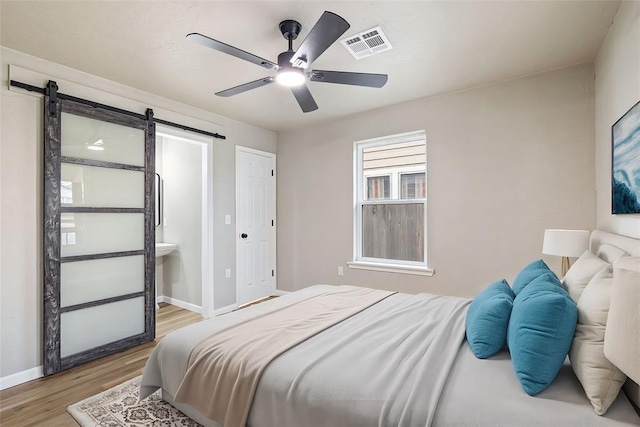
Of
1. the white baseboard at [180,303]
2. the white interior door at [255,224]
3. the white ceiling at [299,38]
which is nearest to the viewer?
the white ceiling at [299,38]

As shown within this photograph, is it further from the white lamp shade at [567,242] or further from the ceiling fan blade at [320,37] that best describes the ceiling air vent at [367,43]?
the white lamp shade at [567,242]

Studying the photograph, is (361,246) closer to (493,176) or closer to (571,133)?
(493,176)

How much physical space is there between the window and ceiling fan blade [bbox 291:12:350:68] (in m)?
2.12

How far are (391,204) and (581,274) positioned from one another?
2478mm

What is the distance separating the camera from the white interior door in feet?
14.5

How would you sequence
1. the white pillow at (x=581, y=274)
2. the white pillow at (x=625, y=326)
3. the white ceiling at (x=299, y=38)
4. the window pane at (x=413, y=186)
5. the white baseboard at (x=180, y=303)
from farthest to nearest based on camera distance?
the white baseboard at (x=180, y=303), the window pane at (x=413, y=186), the white ceiling at (x=299, y=38), the white pillow at (x=581, y=274), the white pillow at (x=625, y=326)

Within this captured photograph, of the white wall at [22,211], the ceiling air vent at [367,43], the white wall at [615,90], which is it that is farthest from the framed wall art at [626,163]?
the white wall at [22,211]

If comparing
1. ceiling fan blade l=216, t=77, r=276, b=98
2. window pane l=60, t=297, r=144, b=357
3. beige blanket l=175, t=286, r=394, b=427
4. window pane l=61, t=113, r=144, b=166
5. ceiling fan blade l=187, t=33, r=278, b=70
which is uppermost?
ceiling fan blade l=187, t=33, r=278, b=70

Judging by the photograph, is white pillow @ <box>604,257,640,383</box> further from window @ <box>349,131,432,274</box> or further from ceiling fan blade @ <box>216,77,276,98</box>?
window @ <box>349,131,432,274</box>

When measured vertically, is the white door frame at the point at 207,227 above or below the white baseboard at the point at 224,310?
above

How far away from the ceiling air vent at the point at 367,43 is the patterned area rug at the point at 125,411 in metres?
2.77

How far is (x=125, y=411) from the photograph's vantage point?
2014 millimetres

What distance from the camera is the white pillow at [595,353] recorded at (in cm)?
107

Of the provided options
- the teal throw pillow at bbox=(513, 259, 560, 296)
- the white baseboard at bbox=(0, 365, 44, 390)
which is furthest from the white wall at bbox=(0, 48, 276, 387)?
the teal throw pillow at bbox=(513, 259, 560, 296)
